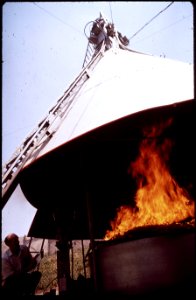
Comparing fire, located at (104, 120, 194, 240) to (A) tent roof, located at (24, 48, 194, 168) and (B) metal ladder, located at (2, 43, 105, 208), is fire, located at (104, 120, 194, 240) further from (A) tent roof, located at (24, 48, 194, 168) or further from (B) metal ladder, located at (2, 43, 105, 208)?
(B) metal ladder, located at (2, 43, 105, 208)

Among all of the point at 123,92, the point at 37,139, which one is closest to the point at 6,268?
the point at 37,139

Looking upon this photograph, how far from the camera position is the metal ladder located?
19.9 ft

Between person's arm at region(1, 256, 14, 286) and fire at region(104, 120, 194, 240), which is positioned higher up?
fire at region(104, 120, 194, 240)

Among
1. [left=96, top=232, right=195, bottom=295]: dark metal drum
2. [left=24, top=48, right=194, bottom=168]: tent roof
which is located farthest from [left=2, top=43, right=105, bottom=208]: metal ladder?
[left=96, top=232, right=195, bottom=295]: dark metal drum

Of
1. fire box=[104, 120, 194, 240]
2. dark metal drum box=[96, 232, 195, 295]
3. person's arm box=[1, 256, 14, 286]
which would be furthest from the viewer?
fire box=[104, 120, 194, 240]

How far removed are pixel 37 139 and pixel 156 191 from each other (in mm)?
3384

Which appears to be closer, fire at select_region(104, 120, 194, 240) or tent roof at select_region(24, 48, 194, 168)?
tent roof at select_region(24, 48, 194, 168)

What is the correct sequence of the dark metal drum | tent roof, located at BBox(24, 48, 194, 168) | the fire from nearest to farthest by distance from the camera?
the dark metal drum → tent roof, located at BBox(24, 48, 194, 168) → the fire

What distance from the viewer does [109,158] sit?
800 centimetres

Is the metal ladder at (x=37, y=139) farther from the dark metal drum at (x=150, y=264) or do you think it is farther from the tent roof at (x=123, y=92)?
the dark metal drum at (x=150, y=264)

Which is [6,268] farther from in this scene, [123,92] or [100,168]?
[123,92]

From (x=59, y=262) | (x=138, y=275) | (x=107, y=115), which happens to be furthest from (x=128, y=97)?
(x=59, y=262)

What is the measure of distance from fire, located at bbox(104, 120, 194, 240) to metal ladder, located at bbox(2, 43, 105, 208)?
8.46ft

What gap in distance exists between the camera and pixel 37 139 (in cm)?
726
